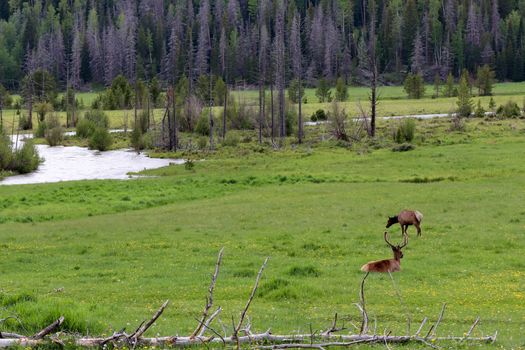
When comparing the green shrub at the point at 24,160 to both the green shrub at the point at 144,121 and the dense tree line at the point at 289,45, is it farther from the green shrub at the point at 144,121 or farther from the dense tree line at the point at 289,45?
the dense tree line at the point at 289,45

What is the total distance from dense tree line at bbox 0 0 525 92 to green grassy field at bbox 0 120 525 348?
120112mm

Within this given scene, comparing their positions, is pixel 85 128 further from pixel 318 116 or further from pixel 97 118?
pixel 318 116

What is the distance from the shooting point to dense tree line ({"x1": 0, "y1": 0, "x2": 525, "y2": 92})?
17175 centimetres

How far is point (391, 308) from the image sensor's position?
1523 cm

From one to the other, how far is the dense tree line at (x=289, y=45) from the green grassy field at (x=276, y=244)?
394 feet

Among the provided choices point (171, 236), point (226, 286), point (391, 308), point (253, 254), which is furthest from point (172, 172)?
point (391, 308)

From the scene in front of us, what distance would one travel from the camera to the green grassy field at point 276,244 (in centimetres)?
1438

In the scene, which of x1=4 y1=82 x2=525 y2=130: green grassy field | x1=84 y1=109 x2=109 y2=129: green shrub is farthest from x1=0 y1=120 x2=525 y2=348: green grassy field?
x1=84 y1=109 x2=109 y2=129: green shrub

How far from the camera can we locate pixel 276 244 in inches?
970

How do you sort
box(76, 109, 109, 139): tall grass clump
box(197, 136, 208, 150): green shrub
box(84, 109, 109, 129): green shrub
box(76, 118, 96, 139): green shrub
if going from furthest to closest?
box(84, 109, 109, 129): green shrub, box(76, 118, 96, 139): green shrub, box(76, 109, 109, 139): tall grass clump, box(197, 136, 208, 150): green shrub

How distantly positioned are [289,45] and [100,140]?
101 meters

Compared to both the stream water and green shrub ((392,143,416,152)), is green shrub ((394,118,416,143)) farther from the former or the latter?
the stream water

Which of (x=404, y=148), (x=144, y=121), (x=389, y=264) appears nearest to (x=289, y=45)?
(x=144, y=121)

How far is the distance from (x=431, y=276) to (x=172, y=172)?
35.6 meters
